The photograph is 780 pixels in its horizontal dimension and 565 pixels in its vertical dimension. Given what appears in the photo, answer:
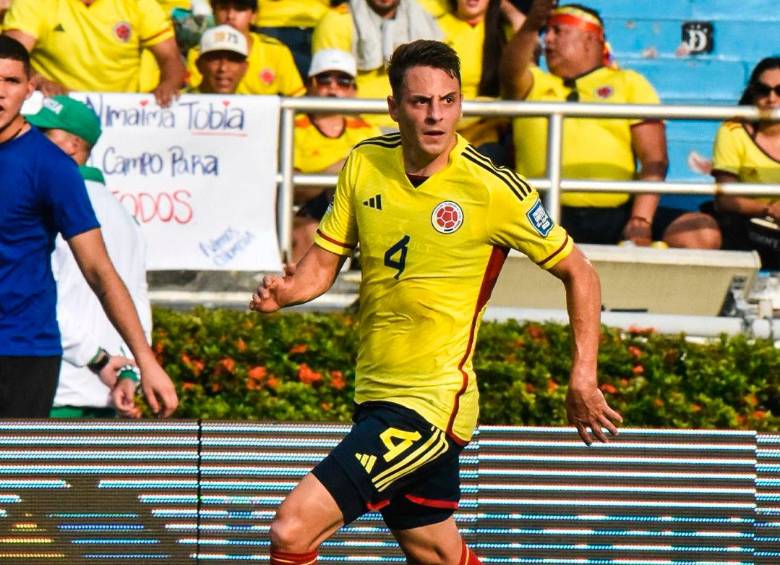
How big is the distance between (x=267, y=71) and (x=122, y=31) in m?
0.99

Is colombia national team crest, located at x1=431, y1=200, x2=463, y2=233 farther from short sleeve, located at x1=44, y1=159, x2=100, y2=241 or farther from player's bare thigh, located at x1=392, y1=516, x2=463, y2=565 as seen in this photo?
short sleeve, located at x1=44, y1=159, x2=100, y2=241

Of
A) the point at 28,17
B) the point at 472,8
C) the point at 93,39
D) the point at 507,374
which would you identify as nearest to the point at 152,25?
the point at 93,39

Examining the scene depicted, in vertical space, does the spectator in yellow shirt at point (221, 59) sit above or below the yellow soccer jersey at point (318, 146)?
above

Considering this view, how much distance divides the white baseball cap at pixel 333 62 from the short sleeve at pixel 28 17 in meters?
1.74

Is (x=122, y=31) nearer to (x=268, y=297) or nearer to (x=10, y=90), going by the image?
(x=10, y=90)

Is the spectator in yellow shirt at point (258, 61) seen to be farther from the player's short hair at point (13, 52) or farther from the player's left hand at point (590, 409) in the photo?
the player's left hand at point (590, 409)

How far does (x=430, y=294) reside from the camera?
5.12 meters

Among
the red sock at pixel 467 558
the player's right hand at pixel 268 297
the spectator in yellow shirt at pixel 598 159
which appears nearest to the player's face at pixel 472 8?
the spectator in yellow shirt at pixel 598 159

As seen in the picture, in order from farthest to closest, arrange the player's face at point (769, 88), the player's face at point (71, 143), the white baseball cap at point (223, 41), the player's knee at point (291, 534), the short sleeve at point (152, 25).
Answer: the short sleeve at point (152, 25), the white baseball cap at point (223, 41), the player's face at point (769, 88), the player's face at point (71, 143), the player's knee at point (291, 534)

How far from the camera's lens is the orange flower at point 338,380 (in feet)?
27.2

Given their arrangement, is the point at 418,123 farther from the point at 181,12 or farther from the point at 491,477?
the point at 181,12

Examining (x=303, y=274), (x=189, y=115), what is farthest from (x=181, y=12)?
(x=303, y=274)

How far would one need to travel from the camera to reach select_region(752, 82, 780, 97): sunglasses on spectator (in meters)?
9.78

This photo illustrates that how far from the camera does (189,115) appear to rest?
946 cm
